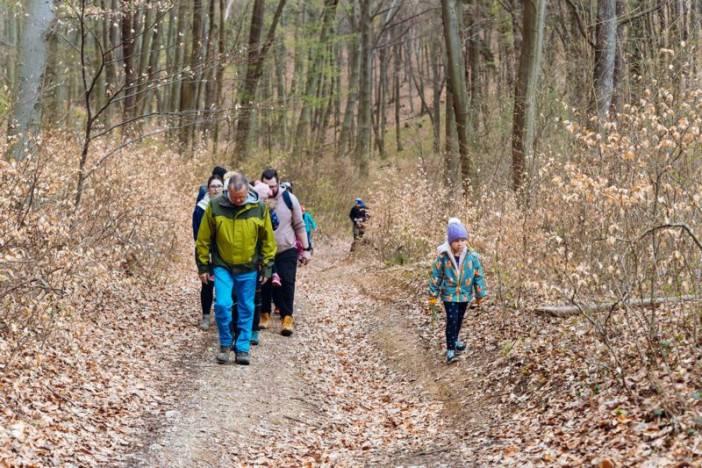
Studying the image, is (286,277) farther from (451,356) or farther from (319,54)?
(319,54)

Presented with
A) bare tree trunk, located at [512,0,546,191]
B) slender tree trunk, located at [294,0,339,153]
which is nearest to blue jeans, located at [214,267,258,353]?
bare tree trunk, located at [512,0,546,191]

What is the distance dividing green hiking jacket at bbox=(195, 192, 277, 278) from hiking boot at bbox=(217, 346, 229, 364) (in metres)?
0.97

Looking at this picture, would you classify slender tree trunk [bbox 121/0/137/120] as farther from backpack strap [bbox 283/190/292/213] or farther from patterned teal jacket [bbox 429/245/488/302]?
patterned teal jacket [bbox 429/245/488/302]

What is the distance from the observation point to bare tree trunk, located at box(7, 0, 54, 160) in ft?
33.1

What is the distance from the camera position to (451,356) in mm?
9102

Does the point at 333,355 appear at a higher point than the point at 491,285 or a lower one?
lower

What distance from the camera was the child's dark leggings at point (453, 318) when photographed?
8.83 m

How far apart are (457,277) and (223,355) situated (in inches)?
117

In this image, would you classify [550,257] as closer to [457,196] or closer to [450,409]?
[450,409]

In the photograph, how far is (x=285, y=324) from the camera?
1075 centimetres

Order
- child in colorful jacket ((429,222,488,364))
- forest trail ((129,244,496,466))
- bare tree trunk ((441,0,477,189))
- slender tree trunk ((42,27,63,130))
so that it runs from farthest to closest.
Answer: bare tree trunk ((441,0,477,189)), slender tree trunk ((42,27,63,130)), child in colorful jacket ((429,222,488,364)), forest trail ((129,244,496,466))

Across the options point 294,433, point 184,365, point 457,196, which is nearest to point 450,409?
point 294,433

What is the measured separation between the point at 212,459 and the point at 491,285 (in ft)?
20.1

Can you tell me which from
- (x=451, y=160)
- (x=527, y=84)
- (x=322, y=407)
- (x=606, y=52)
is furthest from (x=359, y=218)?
(x=322, y=407)
